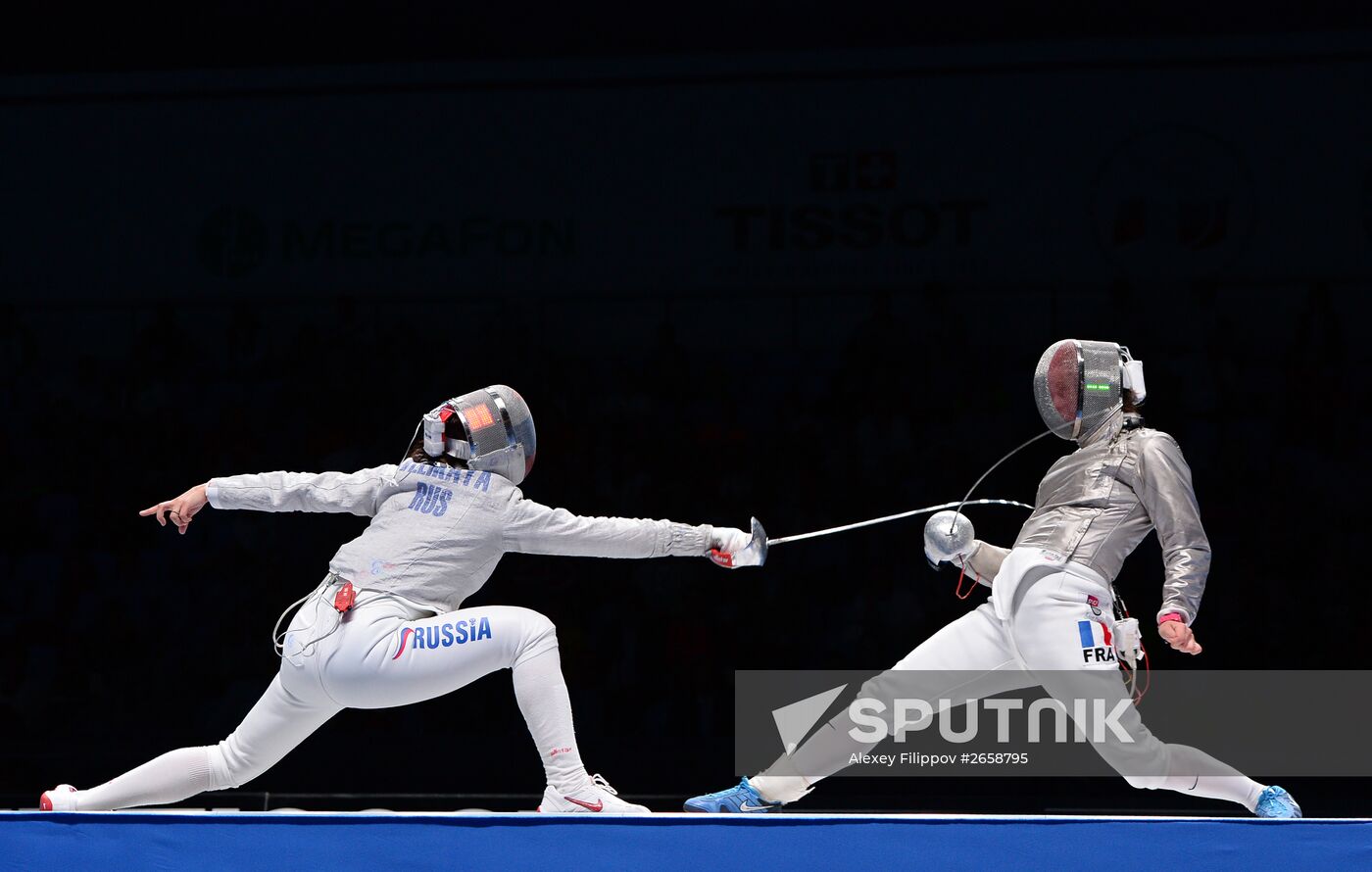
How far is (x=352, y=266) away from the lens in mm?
7816

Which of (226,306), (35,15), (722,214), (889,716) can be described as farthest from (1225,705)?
(35,15)

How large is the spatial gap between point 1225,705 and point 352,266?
4.94 m

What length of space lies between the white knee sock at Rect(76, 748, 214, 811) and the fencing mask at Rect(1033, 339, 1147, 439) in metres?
2.08

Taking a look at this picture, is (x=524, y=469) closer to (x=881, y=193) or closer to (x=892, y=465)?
(x=892, y=465)

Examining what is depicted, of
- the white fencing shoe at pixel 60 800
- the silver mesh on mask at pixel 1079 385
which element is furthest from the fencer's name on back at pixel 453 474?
the silver mesh on mask at pixel 1079 385

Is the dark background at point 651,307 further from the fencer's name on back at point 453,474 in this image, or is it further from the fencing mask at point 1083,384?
the fencing mask at point 1083,384

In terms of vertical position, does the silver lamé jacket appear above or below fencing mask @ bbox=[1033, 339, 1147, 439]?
below

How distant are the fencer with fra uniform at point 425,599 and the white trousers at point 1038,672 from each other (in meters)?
0.44

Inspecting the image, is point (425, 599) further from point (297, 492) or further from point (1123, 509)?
point (1123, 509)

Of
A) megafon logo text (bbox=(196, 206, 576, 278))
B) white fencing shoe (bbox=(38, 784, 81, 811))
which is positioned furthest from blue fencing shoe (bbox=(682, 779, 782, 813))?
megafon logo text (bbox=(196, 206, 576, 278))

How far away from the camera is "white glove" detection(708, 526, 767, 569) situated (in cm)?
325

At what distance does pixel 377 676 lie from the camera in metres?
3.04

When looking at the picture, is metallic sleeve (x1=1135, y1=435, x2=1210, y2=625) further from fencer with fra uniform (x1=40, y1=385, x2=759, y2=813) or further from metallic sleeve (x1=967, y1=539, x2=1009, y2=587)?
fencer with fra uniform (x1=40, y1=385, x2=759, y2=813)

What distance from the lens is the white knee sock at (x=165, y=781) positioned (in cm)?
310
